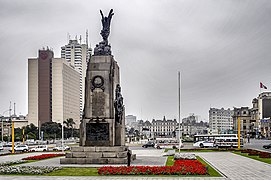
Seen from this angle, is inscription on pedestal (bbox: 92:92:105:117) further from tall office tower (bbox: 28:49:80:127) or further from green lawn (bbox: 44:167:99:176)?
tall office tower (bbox: 28:49:80:127)

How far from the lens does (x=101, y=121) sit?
29406 mm

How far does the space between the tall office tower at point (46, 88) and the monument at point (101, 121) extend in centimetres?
12602

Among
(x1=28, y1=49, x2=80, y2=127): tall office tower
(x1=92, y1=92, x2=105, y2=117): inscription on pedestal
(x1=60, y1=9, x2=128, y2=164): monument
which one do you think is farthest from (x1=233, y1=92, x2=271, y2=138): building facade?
(x1=92, y1=92, x2=105, y2=117): inscription on pedestal

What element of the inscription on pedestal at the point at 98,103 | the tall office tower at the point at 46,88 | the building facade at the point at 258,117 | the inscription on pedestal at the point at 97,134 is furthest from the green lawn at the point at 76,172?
the tall office tower at the point at 46,88

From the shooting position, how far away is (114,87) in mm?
30719

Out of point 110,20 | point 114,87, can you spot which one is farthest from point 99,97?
point 110,20

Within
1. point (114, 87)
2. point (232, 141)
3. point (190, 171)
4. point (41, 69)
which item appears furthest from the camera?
point (41, 69)

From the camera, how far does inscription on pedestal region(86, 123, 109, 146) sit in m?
29.3

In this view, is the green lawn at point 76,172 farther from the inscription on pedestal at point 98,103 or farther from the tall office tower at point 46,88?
the tall office tower at point 46,88

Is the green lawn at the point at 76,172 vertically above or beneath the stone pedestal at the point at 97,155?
beneath

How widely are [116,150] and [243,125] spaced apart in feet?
448

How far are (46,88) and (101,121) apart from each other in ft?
440

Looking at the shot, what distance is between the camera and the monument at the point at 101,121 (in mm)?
28562

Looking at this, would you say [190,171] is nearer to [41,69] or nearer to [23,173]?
[23,173]
